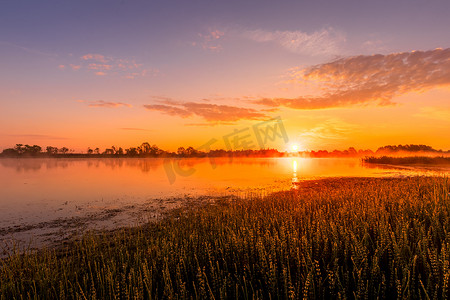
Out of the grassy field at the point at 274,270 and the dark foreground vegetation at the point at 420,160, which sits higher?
the dark foreground vegetation at the point at 420,160

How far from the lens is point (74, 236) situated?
37.3 feet

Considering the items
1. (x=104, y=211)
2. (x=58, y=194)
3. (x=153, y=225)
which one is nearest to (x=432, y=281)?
(x=153, y=225)

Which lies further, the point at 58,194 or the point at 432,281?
the point at 58,194

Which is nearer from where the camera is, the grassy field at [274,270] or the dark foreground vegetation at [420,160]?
the grassy field at [274,270]

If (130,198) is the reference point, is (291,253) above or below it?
above

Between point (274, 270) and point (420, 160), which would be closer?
point (274, 270)

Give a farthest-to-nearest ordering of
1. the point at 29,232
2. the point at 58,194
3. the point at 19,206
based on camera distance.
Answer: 1. the point at 58,194
2. the point at 19,206
3. the point at 29,232

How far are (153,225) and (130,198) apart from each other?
33.0 feet

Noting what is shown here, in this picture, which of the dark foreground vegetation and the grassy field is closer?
the grassy field

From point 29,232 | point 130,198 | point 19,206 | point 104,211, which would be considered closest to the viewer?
point 29,232

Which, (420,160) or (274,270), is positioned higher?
(420,160)

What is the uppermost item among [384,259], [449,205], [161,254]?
[449,205]

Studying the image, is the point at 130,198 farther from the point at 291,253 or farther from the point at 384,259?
the point at 384,259

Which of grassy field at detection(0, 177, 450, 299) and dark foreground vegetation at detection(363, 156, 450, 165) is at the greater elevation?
dark foreground vegetation at detection(363, 156, 450, 165)
